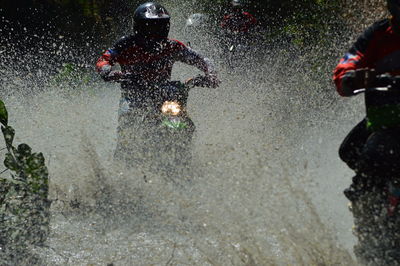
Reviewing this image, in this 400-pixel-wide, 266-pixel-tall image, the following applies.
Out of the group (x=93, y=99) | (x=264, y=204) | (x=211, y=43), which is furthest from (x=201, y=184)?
(x=211, y=43)

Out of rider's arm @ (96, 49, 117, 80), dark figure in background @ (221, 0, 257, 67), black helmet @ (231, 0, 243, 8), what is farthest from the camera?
black helmet @ (231, 0, 243, 8)

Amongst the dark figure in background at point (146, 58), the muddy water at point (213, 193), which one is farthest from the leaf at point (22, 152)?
the dark figure in background at point (146, 58)

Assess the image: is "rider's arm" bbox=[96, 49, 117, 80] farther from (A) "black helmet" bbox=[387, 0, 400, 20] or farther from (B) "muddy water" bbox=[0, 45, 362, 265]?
(A) "black helmet" bbox=[387, 0, 400, 20]

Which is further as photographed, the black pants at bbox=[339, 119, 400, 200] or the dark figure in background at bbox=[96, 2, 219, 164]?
the dark figure in background at bbox=[96, 2, 219, 164]

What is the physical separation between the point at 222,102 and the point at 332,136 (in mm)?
2273

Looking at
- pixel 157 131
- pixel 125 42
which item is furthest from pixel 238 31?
pixel 157 131

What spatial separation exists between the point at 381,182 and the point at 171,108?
9.08 ft

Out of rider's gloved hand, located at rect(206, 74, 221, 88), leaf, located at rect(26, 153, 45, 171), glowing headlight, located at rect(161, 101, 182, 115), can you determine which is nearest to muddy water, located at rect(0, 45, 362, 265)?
leaf, located at rect(26, 153, 45, 171)

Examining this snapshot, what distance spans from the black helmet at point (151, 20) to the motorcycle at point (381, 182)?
328cm

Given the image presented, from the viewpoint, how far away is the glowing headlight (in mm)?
6078

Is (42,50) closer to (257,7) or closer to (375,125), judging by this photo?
(257,7)

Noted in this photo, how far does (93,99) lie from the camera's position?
1020 cm

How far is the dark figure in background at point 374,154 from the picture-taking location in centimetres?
357

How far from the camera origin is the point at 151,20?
21.7ft
